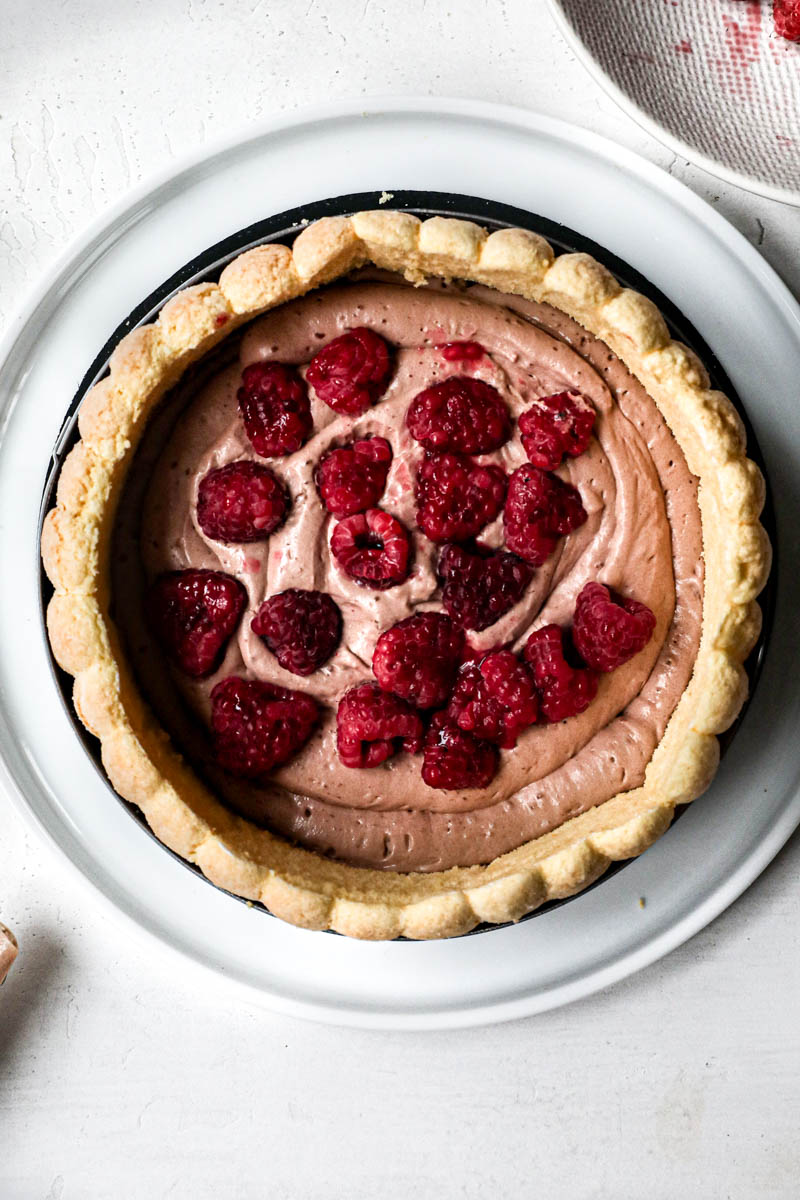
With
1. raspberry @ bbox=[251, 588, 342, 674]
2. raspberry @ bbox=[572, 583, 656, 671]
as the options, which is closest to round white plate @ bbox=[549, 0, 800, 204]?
raspberry @ bbox=[572, 583, 656, 671]

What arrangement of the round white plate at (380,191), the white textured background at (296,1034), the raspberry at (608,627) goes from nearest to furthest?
the raspberry at (608,627) < the round white plate at (380,191) < the white textured background at (296,1034)

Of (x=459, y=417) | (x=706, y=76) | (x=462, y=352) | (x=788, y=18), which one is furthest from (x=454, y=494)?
(x=788, y=18)

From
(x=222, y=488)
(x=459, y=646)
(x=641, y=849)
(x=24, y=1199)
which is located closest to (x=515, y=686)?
(x=459, y=646)

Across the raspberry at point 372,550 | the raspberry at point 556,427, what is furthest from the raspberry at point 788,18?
the raspberry at point 372,550

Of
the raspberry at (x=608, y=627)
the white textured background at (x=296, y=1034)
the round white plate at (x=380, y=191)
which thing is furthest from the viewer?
the white textured background at (x=296, y=1034)

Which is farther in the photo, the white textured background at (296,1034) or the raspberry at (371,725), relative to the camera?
the white textured background at (296,1034)

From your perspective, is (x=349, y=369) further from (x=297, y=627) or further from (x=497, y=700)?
(x=497, y=700)

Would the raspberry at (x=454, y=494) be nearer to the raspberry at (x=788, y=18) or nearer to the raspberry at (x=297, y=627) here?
the raspberry at (x=297, y=627)

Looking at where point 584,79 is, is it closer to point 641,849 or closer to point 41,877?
point 641,849
